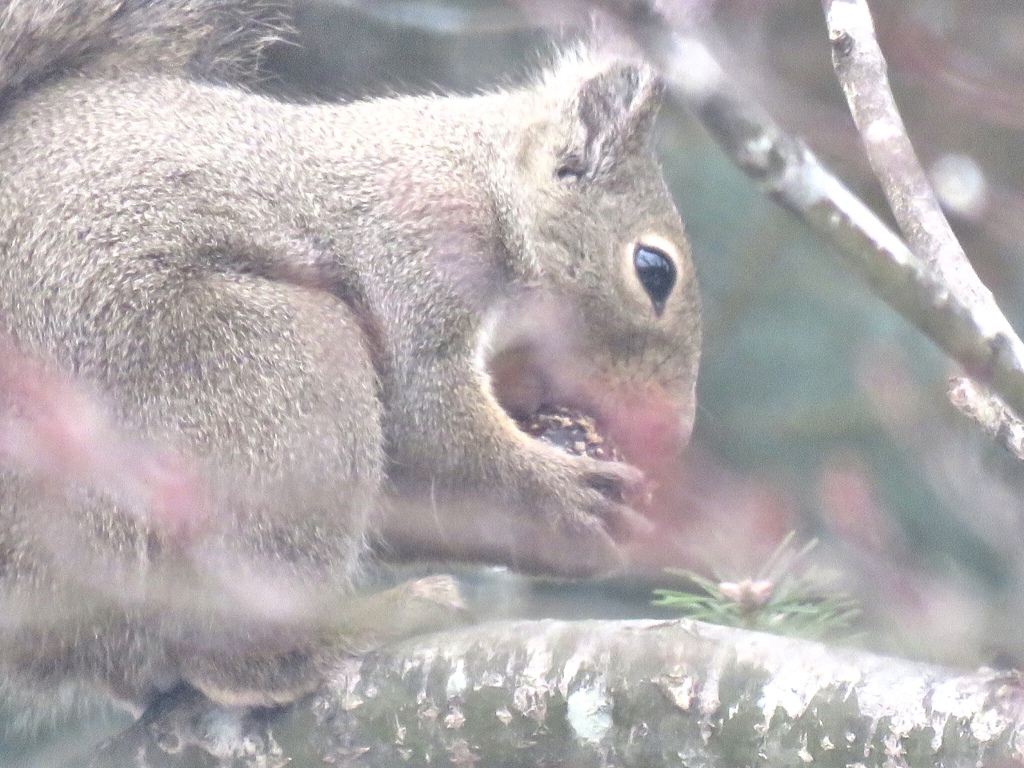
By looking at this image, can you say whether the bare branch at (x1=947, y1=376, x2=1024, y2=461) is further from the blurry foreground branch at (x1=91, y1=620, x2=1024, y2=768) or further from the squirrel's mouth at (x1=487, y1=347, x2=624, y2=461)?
the squirrel's mouth at (x1=487, y1=347, x2=624, y2=461)

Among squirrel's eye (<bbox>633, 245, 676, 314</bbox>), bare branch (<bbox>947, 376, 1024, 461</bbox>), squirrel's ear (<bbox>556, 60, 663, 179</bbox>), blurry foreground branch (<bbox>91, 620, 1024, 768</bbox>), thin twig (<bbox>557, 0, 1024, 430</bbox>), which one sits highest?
thin twig (<bbox>557, 0, 1024, 430</bbox>)

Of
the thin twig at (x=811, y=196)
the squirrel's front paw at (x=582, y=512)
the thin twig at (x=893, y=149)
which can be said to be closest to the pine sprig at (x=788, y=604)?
the squirrel's front paw at (x=582, y=512)

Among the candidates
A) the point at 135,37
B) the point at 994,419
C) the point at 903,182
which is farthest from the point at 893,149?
the point at 135,37

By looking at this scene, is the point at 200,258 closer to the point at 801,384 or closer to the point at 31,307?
the point at 31,307

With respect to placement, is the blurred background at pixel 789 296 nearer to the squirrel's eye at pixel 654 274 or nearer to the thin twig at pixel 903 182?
the squirrel's eye at pixel 654 274

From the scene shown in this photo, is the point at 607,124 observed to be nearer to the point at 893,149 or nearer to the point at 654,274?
the point at 654,274

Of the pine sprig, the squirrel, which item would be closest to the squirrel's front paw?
the squirrel

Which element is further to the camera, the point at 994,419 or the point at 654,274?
the point at 654,274
